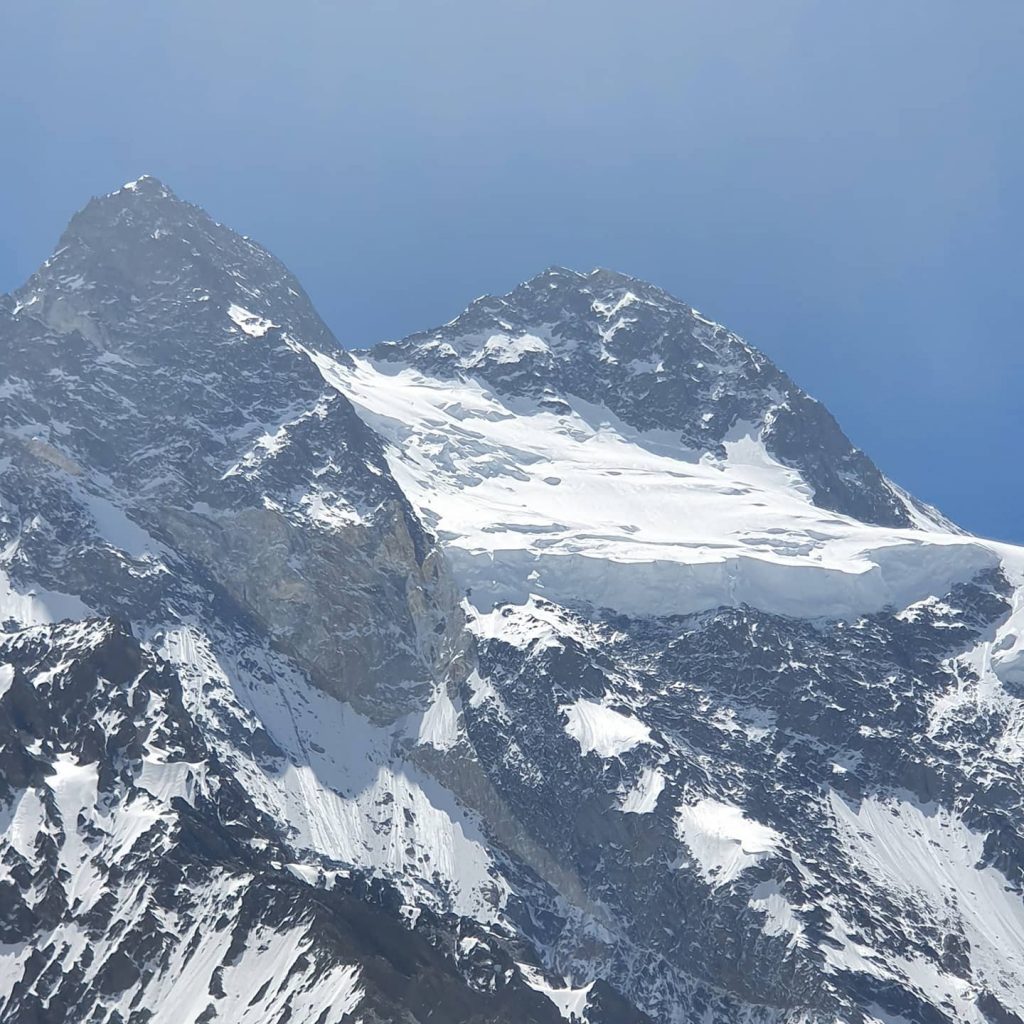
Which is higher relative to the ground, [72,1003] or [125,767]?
[125,767]

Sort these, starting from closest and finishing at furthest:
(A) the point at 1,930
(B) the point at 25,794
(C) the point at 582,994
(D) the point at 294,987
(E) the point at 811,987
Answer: (D) the point at 294,987 → (A) the point at 1,930 → (B) the point at 25,794 → (C) the point at 582,994 → (E) the point at 811,987

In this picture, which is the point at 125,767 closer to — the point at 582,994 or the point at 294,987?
the point at 294,987

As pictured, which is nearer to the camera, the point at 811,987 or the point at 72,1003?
the point at 72,1003

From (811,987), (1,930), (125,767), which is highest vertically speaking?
(811,987)

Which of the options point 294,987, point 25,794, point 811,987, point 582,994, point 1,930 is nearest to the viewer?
point 294,987

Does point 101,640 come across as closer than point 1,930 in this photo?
No

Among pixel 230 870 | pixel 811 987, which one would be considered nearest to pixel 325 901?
pixel 230 870

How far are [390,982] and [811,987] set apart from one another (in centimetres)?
7935

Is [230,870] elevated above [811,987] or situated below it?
below

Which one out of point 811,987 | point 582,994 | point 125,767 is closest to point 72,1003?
point 125,767

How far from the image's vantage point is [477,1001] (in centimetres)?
14462

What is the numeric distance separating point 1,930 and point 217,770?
3976cm

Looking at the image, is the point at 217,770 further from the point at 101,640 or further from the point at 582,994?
the point at 582,994

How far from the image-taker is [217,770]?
181250 millimetres
